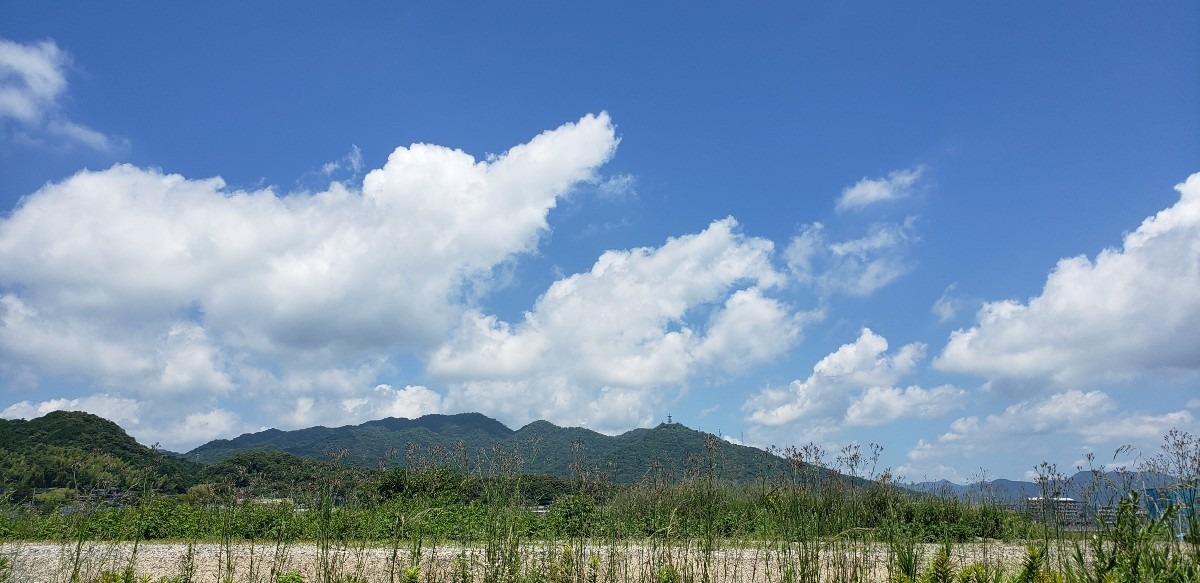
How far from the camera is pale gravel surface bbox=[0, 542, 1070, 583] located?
614cm

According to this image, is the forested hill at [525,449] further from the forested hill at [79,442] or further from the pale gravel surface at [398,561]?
the forested hill at [79,442]

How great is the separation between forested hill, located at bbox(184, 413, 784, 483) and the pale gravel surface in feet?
2.75

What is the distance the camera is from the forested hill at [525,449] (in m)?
6.23

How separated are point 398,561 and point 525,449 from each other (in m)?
2.07

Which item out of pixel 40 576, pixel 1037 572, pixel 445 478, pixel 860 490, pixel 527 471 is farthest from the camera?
pixel 860 490

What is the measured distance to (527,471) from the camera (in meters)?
6.20

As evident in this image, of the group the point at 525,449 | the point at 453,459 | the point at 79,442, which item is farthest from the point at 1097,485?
the point at 79,442

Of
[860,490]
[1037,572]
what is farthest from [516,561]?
[860,490]

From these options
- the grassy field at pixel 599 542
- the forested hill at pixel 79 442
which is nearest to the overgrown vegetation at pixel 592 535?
the grassy field at pixel 599 542

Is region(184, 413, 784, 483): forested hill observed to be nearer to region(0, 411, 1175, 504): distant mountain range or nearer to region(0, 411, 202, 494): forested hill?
region(0, 411, 1175, 504): distant mountain range

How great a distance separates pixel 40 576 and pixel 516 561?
6.63 metres

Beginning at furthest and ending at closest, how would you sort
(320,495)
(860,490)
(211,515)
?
(211,515)
(860,490)
(320,495)

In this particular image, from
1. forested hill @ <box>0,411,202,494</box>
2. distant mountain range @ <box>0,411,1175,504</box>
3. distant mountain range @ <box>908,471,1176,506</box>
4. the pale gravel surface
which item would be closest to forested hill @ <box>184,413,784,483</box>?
distant mountain range @ <box>0,411,1175,504</box>

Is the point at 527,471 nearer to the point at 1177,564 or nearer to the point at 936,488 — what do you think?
the point at 1177,564
